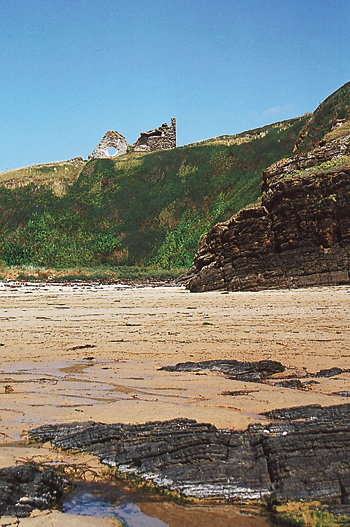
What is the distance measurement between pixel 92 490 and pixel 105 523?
1.28 ft

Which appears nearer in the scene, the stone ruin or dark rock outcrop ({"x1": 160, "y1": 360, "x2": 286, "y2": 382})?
dark rock outcrop ({"x1": 160, "y1": 360, "x2": 286, "y2": 382})

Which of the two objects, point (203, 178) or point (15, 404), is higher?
point (203, 178)

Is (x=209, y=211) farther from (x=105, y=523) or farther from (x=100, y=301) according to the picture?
(x=105, y=523)

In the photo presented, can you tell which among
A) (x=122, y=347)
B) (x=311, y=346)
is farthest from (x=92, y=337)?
(x=311, y=346)

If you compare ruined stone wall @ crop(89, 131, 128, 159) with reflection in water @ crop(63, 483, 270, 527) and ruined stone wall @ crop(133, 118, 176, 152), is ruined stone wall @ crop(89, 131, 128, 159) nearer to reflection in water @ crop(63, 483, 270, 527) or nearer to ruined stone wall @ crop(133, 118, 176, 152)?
ruined stone wall @ crop(133, 118, 176, 152)

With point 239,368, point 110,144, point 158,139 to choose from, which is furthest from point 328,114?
point 110,144

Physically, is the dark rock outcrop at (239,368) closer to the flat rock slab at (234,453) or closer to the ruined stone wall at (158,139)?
the flat rock slab at (234,453)

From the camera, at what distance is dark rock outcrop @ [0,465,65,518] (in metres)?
2.55

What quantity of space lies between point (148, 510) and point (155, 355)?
3868mm

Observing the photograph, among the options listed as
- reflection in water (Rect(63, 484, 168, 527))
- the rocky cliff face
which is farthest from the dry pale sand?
the rocky cliff face

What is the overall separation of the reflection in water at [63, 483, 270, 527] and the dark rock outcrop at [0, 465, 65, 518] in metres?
0.12

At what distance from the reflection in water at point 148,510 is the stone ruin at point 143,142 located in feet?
174

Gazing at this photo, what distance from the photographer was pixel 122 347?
23.3 feet

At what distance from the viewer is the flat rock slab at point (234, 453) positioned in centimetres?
275
